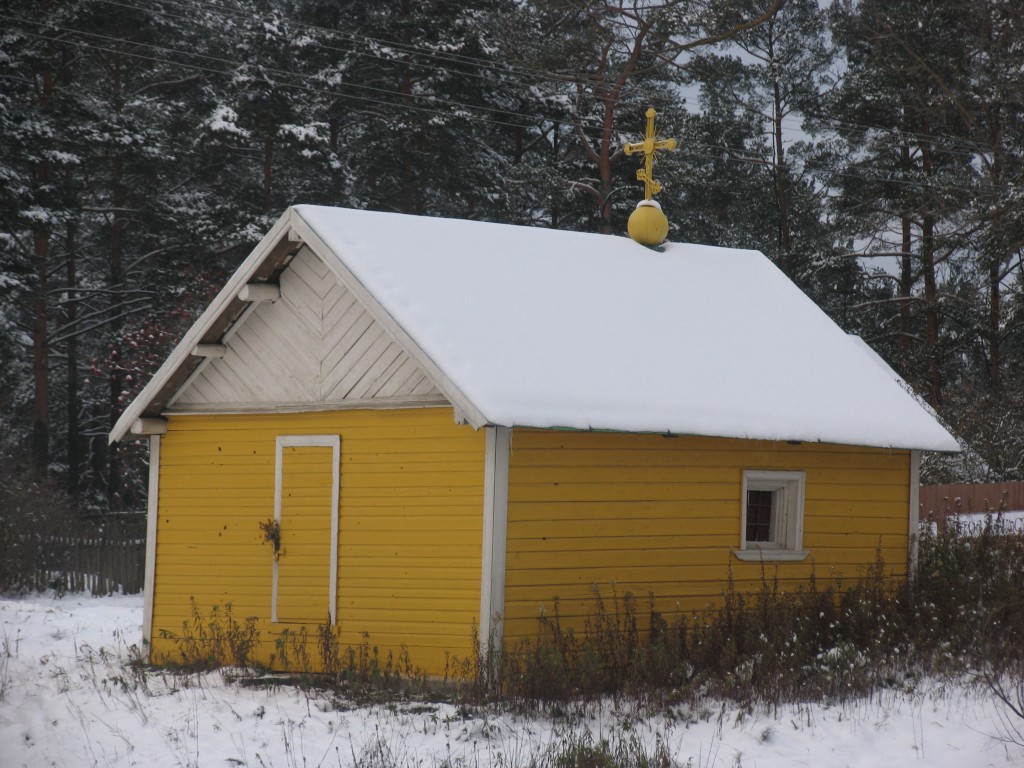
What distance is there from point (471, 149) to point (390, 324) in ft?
65.3

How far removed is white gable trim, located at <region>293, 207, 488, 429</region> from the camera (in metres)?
10.2

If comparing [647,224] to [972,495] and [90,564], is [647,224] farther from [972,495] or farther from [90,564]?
[90,564]

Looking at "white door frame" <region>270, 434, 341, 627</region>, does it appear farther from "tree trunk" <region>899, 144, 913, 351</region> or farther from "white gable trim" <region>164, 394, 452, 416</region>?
"tree trunk" <region>899, 144, 913, 351</region>

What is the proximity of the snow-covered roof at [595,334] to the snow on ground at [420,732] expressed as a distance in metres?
2.47

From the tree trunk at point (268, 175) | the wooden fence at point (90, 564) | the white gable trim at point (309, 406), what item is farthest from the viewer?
the tree trunk at point (268, 175)

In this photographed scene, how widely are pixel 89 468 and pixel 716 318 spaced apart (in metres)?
22.5

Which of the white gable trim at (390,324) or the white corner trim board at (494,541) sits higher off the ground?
the white gable trim at (390,324)

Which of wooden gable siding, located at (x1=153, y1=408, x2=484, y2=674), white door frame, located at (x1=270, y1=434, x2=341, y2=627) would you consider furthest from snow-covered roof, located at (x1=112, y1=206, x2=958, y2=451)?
white door frame, located at (x1=270, y1=434, x2=341, y2=627)

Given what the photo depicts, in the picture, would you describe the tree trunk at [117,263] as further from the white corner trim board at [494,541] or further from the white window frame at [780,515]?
the white corner trim board at [494,541]

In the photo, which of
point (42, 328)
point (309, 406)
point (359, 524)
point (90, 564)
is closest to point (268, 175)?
point (42, 328)

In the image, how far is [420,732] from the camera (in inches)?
371

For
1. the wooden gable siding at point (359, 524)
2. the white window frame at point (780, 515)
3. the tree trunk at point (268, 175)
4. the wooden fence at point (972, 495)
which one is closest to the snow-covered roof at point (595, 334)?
the white window frame at point (780, 515)

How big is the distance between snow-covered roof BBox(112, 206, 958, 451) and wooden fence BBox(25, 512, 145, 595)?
307 inches

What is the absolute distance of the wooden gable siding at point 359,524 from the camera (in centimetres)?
1106
